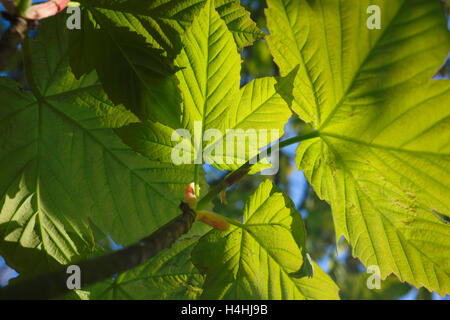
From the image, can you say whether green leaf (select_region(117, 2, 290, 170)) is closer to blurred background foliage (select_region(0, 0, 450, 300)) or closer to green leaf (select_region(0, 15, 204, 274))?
green leaf (select_region(0, 15, 204, 274))

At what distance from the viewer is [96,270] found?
31cm

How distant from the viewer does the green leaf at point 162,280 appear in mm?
684

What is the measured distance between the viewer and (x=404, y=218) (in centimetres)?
55

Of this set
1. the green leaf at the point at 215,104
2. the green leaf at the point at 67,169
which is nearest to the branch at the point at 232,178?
the green leaf at the point at 215,104

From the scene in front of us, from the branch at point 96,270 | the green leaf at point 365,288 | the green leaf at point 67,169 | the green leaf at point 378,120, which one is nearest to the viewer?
the branch at point 96,270

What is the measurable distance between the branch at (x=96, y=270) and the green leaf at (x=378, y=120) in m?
0.29

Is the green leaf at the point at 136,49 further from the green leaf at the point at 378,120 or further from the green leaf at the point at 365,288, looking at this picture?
the green leaf at the point at 365,288

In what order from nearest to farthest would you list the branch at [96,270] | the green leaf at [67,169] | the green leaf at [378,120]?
1. the branch at [96,270]
2. the green leaf at [378,120]
3. the green leaf at [67,169]

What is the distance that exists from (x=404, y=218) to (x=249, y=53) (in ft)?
6.19

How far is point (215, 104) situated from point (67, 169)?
0.97 ft

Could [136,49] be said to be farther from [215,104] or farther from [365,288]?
[365,288]

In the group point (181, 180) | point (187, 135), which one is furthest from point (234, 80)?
point (181, 180)

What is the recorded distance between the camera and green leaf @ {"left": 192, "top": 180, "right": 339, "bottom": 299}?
55 cm

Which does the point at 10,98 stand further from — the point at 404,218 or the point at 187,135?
the point at 404,218
